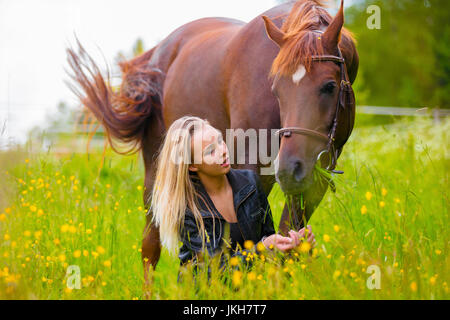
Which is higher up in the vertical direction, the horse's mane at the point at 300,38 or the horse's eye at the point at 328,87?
the horse's mane at the point at 300,38

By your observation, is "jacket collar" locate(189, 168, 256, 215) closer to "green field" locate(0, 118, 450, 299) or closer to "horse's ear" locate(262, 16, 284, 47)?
"green field" locate(0, 118, 450, 299)

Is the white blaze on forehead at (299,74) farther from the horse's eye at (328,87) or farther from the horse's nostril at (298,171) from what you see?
the horse's nostril at (298,171)

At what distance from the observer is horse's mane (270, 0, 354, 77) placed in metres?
2.77

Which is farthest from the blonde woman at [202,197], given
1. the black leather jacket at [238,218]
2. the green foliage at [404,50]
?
the green foliage at [404,50]

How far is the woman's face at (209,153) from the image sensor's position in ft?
8.77

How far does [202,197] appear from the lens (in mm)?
2756

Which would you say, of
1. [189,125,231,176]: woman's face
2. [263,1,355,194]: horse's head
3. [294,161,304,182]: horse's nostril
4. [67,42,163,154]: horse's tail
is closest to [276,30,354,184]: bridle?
[263,1,355,194]: horse's head

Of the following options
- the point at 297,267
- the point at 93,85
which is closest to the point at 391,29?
the point at 93,85

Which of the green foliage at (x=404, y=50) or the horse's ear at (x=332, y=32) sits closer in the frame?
the horse's ear at (x=332, y=32)

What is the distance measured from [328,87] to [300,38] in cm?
36

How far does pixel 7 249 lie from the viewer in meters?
2.68

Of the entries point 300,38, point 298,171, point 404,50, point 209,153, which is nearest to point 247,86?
point 300,38

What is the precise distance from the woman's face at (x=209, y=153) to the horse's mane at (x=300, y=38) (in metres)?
0.57
